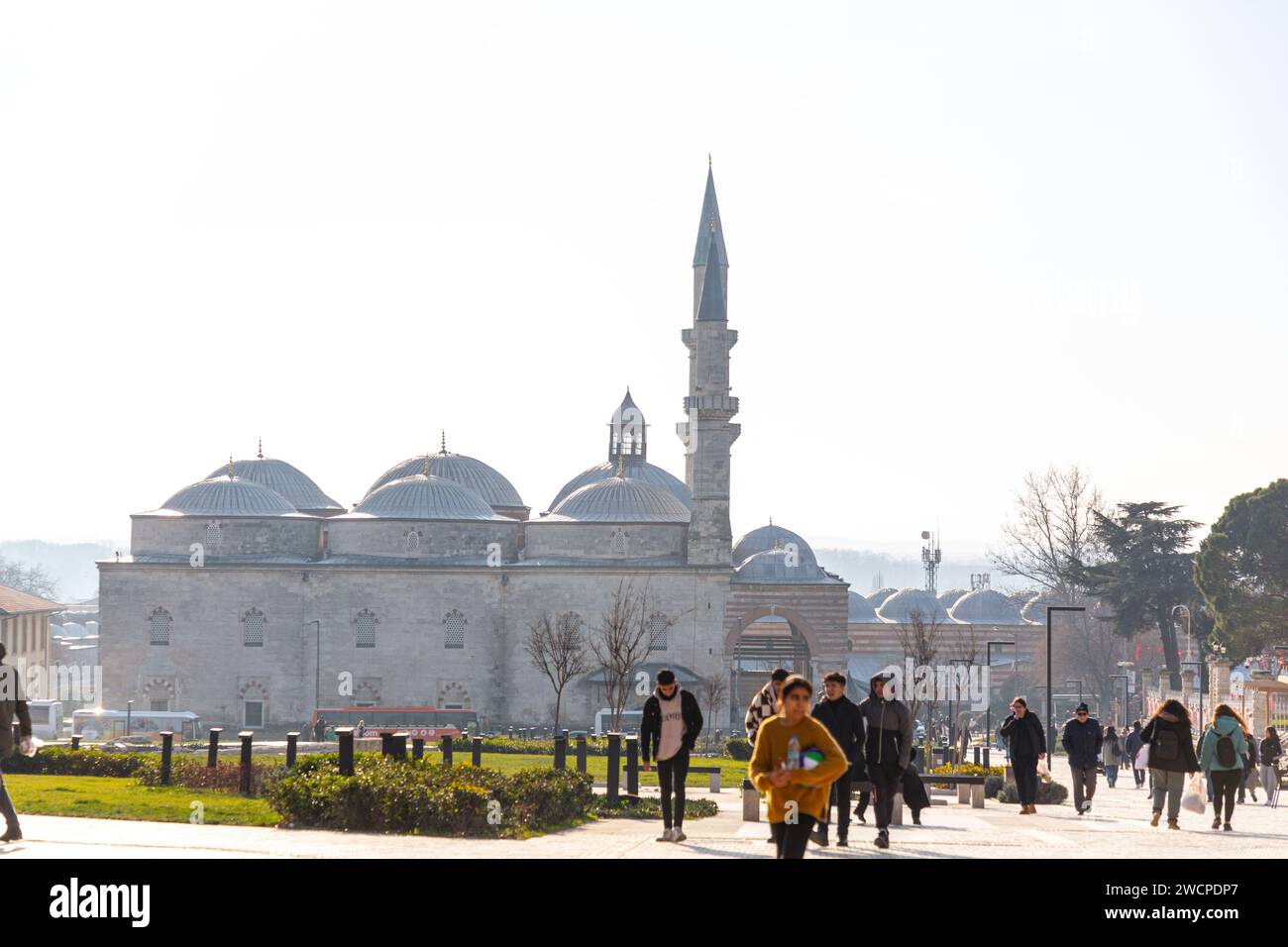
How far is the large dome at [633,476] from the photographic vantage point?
241 ft

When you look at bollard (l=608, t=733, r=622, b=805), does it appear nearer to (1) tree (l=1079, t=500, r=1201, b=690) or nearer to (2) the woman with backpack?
(2) the woman with backpack

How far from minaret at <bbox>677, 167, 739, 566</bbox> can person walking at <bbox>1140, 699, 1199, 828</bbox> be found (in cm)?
4158

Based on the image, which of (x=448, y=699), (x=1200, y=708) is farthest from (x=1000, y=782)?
(x=448, y=699)

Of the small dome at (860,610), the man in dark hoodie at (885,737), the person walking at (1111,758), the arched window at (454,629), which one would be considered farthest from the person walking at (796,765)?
the small dome at (860,610)

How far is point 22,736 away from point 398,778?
3.50 m

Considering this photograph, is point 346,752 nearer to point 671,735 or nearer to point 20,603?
point 671,735

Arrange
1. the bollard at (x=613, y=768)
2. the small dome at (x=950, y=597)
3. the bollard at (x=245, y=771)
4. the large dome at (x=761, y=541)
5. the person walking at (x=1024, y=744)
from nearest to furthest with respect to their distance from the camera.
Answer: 1. the person walking at (x=1024, y=744)
2. the bollard at (x=613, y=768)
3. the bollard at (x=245, y=771)
4. the large dome at (x=761, y=541)
5. the small dome at (x=950, y=597)

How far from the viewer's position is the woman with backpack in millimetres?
18078

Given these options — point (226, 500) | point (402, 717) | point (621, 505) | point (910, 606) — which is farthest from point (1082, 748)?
point (910, 606)

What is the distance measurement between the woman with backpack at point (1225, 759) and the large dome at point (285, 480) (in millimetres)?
54432

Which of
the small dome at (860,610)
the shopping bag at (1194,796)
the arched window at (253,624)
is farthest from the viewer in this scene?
the small dome at (860,610)

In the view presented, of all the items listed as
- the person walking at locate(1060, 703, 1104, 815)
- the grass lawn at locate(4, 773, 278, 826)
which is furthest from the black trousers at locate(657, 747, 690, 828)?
the person walking at locate(1060, 703, 1104, 815)

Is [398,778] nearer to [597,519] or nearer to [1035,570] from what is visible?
[597,519]

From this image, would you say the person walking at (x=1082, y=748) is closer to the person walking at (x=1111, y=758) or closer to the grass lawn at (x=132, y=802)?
the grass lawn at (x=132, y=802)
